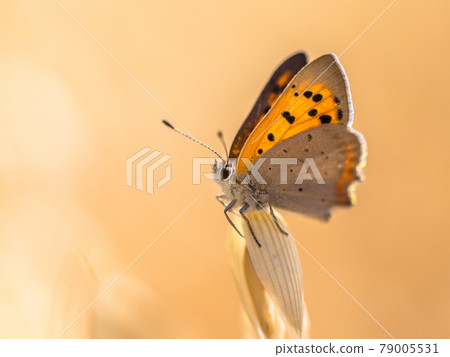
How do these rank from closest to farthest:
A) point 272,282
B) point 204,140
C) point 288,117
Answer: point 272,282 → point 288,117 → point 204,140

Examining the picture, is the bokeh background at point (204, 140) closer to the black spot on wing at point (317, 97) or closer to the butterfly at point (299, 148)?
the butterfly at point (299, 148)

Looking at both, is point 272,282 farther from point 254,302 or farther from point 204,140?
point 204,140

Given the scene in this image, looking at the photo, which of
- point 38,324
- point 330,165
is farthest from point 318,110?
point 38,324

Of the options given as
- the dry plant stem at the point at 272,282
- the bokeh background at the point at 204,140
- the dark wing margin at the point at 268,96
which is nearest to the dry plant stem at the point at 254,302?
the dry plant stem at the point at 272,282

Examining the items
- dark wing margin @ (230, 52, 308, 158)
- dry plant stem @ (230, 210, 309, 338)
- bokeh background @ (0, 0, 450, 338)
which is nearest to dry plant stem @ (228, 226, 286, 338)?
dry plant stem @ (230, 210, 309, 338)

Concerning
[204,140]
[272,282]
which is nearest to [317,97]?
[272,282]

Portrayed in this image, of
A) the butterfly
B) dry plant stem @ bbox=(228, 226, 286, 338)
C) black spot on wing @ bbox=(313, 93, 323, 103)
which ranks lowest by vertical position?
dry plant stem @ bbox=(228, 226, 286, 338)

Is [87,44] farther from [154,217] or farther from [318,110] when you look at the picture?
[318,110]

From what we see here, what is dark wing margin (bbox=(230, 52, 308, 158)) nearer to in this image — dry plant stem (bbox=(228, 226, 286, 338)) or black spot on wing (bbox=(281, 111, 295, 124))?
black spot on wing (bbox=(281, 111, 295, 124))
